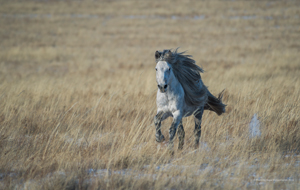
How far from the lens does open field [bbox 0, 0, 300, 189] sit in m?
3.15

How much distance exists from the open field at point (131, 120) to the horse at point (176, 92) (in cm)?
36

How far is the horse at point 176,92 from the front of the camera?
3.53 meters

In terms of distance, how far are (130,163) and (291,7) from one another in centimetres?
3727

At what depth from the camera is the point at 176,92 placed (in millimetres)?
3646

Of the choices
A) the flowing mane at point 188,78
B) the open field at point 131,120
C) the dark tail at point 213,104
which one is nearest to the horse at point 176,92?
the flowing mane at point 188,78

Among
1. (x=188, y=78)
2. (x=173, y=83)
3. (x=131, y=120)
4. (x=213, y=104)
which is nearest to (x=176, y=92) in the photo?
(x=173, y=83)

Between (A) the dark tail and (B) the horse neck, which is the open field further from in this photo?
(B) the horse neck

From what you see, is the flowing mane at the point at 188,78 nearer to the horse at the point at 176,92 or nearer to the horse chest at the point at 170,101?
the horse at the point at 176,92

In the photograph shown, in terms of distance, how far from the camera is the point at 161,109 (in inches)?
145

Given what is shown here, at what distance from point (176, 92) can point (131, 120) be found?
209cm

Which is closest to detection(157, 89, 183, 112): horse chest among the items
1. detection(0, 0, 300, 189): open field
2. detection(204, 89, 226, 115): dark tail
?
detection(0, 0, 300, 189): open field

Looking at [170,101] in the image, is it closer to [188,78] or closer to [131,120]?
[188,78]

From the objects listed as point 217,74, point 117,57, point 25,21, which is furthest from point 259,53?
point 25,21

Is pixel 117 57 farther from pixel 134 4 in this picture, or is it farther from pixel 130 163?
pixel 134 4
